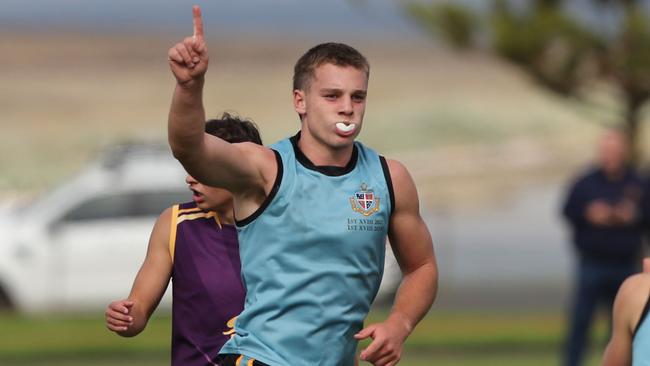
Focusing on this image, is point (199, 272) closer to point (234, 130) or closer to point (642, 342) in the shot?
point (234, 130)

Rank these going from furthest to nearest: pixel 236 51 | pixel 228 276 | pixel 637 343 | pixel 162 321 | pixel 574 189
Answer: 1. pixel 236 51
2. pixel 162 321
3. pixel 574 189
4. pixel 228 276
5. pixel 637 343

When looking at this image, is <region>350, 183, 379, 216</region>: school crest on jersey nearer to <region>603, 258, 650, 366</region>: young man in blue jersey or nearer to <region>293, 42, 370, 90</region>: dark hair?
<region>293, 42, 370, 90</region>: dark hair

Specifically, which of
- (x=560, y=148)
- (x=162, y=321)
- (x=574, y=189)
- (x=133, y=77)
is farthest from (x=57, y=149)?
(x=574, y=189)

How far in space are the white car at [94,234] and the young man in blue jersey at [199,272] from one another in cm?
1299

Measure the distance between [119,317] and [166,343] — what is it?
1066 cm

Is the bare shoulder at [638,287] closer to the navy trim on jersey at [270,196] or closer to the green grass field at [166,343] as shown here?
the navy trim on jersey at [270,196]

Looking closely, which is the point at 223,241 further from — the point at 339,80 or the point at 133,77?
the point at 133,77

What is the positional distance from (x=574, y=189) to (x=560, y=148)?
3549cm

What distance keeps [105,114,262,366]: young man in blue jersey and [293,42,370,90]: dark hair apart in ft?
2.88

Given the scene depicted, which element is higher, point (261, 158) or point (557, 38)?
point (261, 158)

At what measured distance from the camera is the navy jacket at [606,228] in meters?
12.7

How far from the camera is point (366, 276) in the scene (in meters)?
5.57

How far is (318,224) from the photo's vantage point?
5.43 meters

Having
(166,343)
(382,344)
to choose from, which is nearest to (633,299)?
(382,344)
